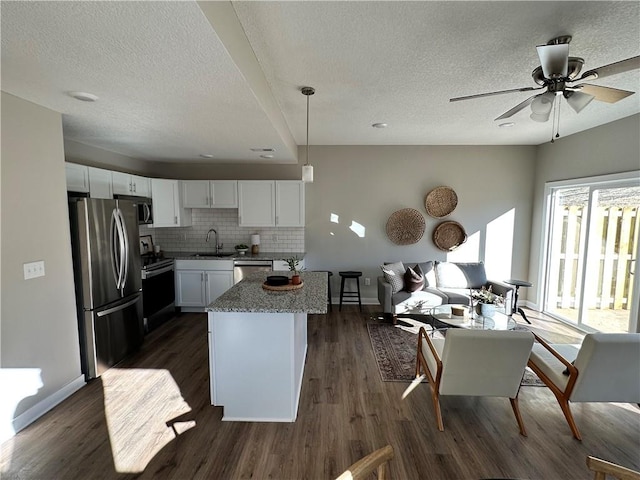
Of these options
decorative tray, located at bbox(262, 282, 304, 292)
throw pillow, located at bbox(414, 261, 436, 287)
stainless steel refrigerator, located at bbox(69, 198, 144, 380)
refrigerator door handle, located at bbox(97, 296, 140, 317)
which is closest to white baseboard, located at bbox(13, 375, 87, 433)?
stainless steel refrigerator, located at bbox(69, 198, 144, 380)

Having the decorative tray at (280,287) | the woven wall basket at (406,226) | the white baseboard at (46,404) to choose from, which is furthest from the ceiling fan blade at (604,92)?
the white baseboard at (46,404)

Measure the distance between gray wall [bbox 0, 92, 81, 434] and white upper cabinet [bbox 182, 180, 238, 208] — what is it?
2479 mm

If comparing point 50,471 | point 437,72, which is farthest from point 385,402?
point 437,72

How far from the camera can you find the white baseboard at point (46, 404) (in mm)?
2271

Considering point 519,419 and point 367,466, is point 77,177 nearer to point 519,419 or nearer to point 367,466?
point 367,466

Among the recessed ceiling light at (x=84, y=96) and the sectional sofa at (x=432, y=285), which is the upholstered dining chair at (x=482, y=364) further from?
the recessed ceiling light at (x=84, y=96)

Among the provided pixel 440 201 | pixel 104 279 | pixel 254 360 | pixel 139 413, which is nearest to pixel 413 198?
pixel 440 201

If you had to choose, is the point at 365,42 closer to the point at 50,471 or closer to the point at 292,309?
the point at 292,309

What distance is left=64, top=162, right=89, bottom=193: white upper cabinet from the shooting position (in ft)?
10.6

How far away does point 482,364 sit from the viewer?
Answer: 2164mm

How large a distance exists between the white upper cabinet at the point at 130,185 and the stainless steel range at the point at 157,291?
0.97 metres

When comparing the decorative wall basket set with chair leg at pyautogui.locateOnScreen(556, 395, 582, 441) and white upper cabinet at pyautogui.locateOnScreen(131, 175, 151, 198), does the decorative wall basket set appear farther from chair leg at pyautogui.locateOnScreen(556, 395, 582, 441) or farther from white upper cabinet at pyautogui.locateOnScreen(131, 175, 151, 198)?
white upper cabinet at pyautogui.locateOnScreen(131, 175, 151, 198)

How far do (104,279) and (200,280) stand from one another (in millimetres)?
1823

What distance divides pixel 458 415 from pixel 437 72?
2.75 meters
